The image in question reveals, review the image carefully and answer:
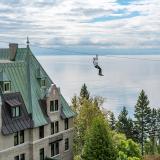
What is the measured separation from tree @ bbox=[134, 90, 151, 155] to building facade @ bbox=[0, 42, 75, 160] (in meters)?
53.6

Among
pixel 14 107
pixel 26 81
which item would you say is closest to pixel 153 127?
pixel 26 81

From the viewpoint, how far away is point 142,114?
10775 cm

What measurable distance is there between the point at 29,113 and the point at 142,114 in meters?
64.0

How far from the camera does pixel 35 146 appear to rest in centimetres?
4794

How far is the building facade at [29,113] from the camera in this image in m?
45.4

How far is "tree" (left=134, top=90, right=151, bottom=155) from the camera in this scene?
10635cm

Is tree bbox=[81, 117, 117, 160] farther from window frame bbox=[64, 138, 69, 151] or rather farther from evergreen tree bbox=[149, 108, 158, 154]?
evergreen tree bbox=[149, 108, 158, 154]

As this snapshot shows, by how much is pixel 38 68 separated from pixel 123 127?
63926mm

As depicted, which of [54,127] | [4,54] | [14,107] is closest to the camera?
[14,107]

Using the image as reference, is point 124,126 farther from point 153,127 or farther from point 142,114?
point 153,127

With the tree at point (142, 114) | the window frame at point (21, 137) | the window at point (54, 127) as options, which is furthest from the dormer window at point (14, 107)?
the tree at point (142, 114)

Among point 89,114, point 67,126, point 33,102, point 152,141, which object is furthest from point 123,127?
point 33,102

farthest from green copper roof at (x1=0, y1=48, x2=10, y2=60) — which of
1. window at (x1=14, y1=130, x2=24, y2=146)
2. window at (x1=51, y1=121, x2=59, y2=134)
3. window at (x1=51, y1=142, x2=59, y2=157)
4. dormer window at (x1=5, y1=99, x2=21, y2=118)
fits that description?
window at (x1=51, y1=142, x2=59, y2=157)

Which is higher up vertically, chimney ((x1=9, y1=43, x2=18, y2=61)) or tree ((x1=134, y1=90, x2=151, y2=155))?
chimney ((x1=9, y1=43, x2=18, y2=61))
